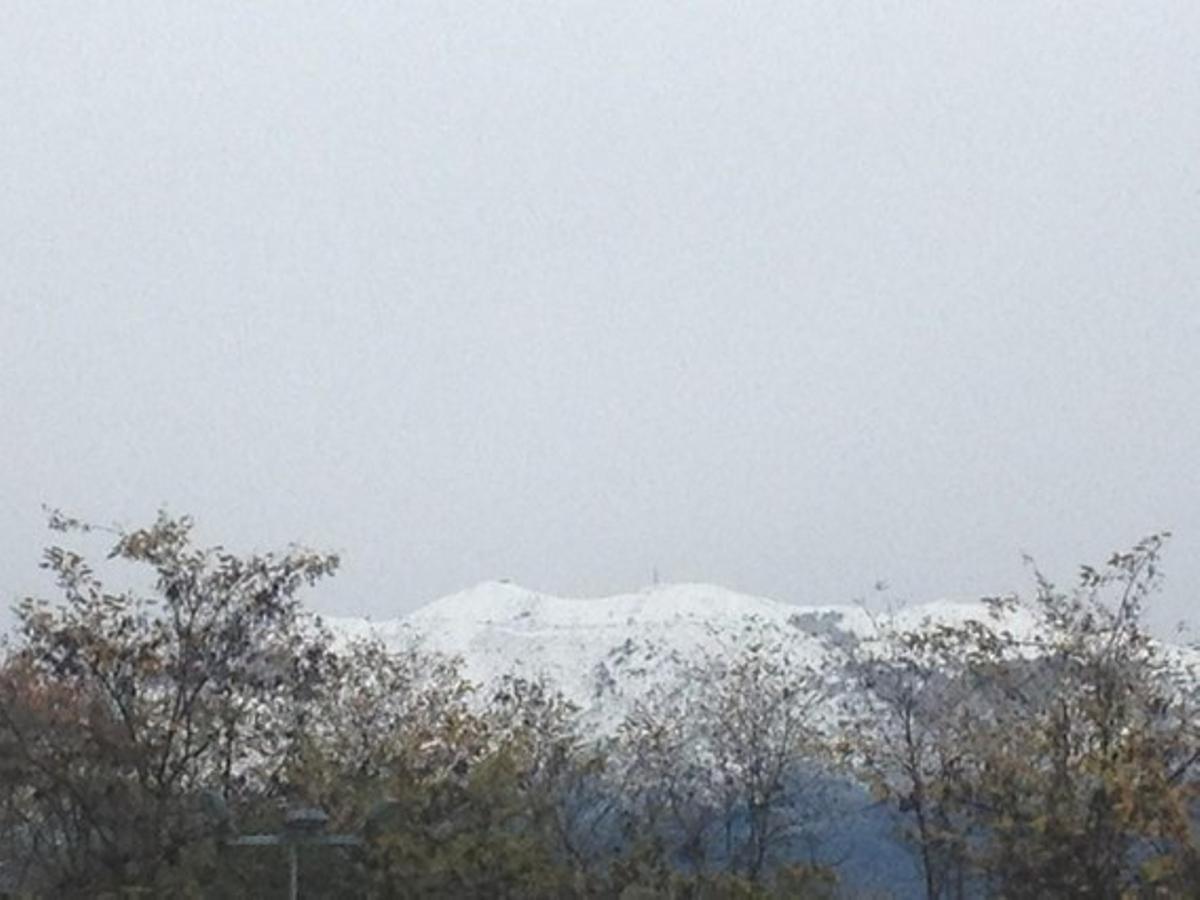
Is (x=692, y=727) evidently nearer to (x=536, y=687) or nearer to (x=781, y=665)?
(x=781, y=665)

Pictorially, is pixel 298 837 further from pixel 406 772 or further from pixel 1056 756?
pixel 1056 756

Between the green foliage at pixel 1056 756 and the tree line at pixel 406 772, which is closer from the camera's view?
the green foliage at pixel 1056 756

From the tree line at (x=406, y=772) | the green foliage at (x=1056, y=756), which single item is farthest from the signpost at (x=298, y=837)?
the green foliage at (x=1056, y=756)

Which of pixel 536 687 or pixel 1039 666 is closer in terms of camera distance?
pixel 1039 666

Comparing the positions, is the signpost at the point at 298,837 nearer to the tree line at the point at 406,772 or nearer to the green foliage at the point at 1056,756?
the tree line at the point at 406,772

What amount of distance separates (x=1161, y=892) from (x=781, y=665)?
27.0m

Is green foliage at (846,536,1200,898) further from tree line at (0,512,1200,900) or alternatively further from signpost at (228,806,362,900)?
signpost at (228,806,362,900)

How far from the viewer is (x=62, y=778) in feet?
72.1

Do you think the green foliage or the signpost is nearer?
the green foliage

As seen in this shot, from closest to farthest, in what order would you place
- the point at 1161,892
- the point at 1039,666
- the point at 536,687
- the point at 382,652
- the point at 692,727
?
1. the point at 1161,892
2. the point at 1039,666
3. the point at 382,652
4. the point at 536,687
5. the point at 692,727

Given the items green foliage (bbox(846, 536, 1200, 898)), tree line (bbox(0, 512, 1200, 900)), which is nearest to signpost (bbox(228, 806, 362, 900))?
tree line (bbox(0, 512, 1200, 900))

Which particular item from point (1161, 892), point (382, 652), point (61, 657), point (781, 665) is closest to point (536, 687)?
point (382, 652)

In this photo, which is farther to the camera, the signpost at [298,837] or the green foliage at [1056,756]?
the signpost at [298,837]

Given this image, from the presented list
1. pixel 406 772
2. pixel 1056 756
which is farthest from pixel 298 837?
pixel 1056 756
